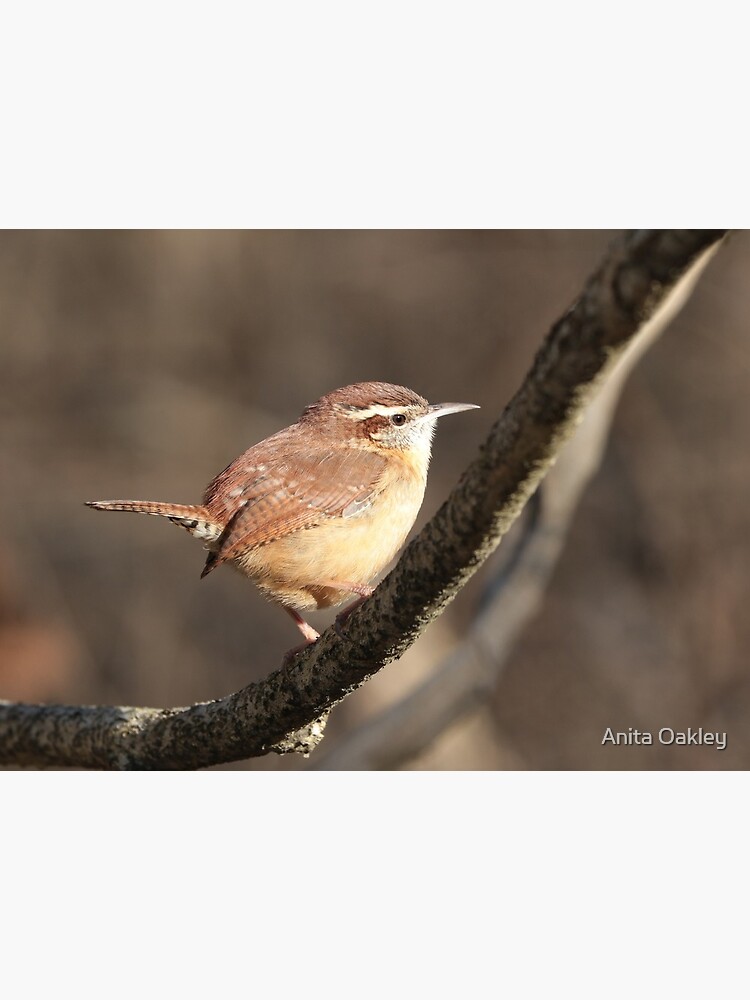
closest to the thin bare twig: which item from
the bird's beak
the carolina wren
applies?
the bird's beak

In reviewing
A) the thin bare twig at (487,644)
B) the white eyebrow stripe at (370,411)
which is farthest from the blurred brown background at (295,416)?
the white eyebrow stripe at (370,411)

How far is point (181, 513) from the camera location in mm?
3500

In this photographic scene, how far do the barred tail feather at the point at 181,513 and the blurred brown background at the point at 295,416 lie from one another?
82.3 inches

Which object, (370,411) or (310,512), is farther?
(370,411)

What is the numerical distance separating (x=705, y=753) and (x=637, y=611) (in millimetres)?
2185

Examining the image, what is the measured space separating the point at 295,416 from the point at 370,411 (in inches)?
180

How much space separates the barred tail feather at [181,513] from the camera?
11.3 ft

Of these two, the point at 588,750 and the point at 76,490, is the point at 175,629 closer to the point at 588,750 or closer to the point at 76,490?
the point at 76,490

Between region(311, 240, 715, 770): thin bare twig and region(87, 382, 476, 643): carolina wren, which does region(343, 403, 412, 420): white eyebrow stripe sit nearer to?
region(87, 382, 476, 643): carolina wren

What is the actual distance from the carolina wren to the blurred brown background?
195 centimetres

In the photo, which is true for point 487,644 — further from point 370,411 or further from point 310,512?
point 310,512

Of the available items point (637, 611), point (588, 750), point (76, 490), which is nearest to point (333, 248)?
point (76, 490)

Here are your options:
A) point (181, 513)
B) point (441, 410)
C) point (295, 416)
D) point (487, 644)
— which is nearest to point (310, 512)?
point (181, 513)

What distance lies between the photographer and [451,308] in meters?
7.89
